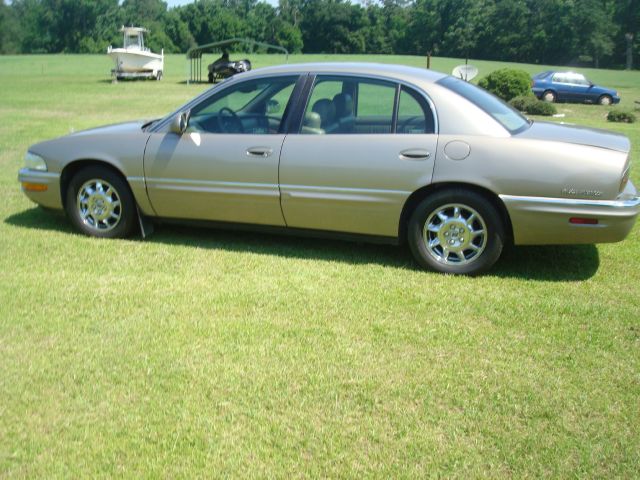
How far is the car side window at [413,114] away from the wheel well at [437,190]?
0.44 m

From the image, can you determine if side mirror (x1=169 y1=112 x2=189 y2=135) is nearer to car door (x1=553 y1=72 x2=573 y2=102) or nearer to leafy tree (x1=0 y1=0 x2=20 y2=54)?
car door (x1=553 y1=72 x2=573 y2=102)

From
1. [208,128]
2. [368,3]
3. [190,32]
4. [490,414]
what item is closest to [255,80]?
[208,128]

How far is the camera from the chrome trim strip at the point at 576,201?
4883 mm

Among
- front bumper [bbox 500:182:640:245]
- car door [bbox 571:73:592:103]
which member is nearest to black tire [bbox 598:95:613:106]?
car door [bbox 571:73:592:103]

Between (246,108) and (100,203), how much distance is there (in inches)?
63.8

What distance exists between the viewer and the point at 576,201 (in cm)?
490

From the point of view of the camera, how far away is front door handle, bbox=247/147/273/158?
18.4 feet

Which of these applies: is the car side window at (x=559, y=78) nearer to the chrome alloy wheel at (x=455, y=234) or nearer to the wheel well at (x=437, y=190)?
the wheel well at (x=437, y=190)

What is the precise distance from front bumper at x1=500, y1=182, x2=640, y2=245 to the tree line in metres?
74.5

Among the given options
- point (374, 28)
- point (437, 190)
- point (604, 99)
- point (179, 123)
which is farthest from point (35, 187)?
point (374, 28)

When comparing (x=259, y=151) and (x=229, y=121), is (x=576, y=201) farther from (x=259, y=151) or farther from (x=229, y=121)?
(x=229, y=121)

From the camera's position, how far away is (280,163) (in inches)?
218

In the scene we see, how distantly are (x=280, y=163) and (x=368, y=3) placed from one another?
104044mm

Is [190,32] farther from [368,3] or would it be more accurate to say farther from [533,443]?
[533,443]
